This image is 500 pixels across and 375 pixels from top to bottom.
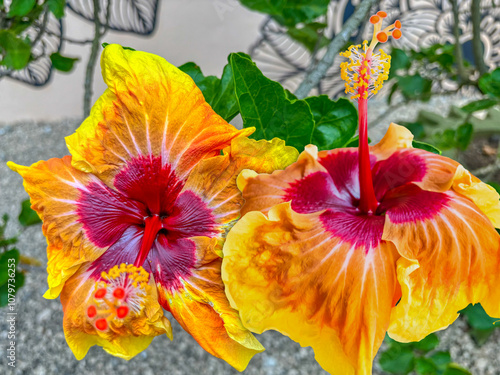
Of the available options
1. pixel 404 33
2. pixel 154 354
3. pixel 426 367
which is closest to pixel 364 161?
pixel 426 367

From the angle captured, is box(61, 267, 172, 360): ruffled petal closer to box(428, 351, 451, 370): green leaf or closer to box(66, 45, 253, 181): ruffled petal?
box(66, 45, 253, 181): ruffled petal

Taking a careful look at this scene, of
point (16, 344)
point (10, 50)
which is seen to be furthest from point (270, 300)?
point (16, 344)

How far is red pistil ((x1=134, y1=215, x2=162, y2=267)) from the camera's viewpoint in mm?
558

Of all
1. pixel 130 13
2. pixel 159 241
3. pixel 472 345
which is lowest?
pixel 472 345

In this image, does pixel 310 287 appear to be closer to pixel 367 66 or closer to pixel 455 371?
pixel 367 66

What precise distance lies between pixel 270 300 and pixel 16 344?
197cm

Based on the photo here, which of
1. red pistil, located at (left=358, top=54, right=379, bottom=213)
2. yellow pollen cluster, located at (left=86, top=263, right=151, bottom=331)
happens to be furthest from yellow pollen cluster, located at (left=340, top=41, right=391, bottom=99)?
yellow pollen cluster, located at (left=86, top=263, right=151, bottom=331)

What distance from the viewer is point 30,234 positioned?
8.57 ft

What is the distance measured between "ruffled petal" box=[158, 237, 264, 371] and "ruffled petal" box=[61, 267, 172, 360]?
23 mm

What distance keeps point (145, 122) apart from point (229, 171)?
126 millimetres

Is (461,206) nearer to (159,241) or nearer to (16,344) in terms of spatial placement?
(159,241)

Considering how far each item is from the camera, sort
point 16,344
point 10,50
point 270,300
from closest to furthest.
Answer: point 270,300
point 10,50
point 16,344

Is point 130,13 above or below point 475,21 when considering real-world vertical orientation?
below

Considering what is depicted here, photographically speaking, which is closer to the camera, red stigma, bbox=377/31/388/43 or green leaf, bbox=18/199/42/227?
red stigma, bbox=377/31/388/43
